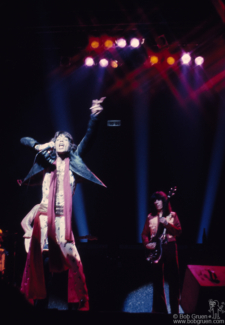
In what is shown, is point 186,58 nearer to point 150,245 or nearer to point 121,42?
point 121,42

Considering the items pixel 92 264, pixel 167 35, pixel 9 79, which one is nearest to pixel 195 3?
pixel 167 35

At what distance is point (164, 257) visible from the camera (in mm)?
3309

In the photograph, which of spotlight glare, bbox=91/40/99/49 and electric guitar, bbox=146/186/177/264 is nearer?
electric guitar, bbox=146/186/177/264

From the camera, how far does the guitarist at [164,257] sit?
3150mm

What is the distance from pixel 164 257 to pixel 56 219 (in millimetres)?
1586

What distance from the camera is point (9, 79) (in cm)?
496

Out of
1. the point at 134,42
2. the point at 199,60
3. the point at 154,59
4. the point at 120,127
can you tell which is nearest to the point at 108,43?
the point at 134,42

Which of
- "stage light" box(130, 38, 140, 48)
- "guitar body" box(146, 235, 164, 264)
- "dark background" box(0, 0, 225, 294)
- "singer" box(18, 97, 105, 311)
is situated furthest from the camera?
"dark background" box(0, 0, 225, 294)

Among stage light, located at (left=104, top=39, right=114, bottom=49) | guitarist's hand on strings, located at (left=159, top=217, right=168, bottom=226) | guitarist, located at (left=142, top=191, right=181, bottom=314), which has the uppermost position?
stage light, located at (left=104, top=39, right=114, bottom=49)

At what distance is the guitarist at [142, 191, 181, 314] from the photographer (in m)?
3.15

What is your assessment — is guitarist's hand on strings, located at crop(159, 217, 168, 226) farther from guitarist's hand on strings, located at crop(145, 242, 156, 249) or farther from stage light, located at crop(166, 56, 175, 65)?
stage light, located at crop(166, 56, 175, 65)

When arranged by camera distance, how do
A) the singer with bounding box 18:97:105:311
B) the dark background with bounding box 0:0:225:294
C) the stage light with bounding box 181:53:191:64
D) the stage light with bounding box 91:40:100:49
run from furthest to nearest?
the dark background with bounding box 0:0:225:294 → the stage light with bounding box 181:53:191:64 → the stage light with bounding box 91:40:100:49 → the singer with bounding box 18:97:105:311

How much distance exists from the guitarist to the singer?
3.59ft

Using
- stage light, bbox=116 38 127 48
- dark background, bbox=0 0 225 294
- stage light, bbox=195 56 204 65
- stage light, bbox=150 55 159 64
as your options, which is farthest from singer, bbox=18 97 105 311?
stage light, bbox=195 56 204 65
